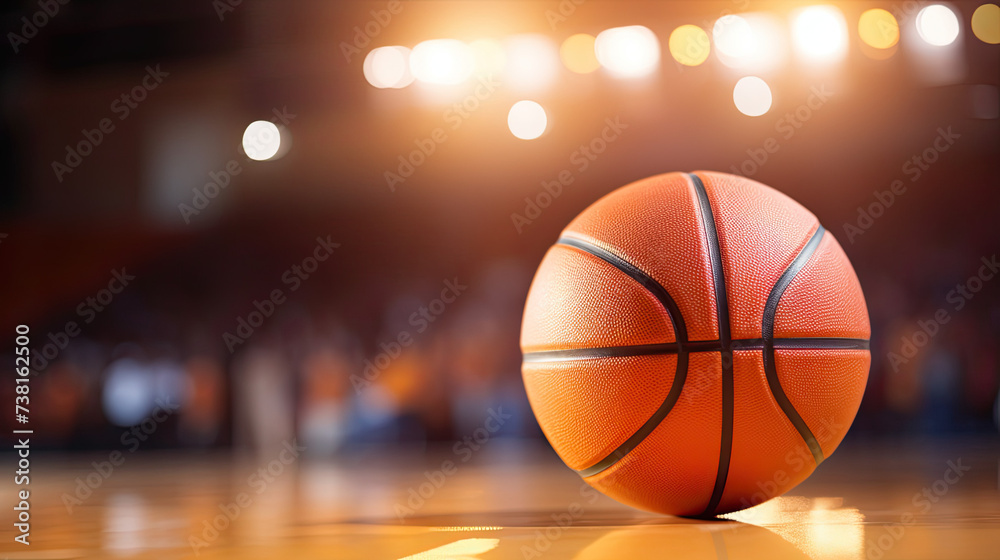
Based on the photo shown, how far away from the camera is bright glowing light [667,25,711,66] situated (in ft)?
20.3

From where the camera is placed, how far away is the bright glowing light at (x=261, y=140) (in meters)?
7.50

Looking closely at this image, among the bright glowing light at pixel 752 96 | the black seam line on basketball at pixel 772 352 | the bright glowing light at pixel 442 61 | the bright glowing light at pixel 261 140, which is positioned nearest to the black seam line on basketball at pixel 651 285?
the black seam line on basketball at pixel 772 352

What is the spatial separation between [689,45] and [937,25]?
69.8 inches

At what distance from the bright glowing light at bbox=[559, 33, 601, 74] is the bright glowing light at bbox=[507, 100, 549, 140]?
590 mm

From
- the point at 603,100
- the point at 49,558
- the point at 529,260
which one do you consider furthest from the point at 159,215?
the point at 49,558

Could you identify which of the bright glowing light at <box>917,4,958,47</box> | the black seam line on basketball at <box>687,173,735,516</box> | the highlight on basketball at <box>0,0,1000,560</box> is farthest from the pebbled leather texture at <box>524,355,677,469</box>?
the bright glowing light at <box>917,4,958,47</box>

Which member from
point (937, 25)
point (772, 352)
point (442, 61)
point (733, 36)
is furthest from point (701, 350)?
point (937, 25)

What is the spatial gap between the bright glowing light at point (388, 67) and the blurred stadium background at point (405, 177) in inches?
0.9

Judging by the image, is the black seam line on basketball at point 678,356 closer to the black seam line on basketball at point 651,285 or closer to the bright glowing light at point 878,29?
the black seam line on basketball at point 651,285

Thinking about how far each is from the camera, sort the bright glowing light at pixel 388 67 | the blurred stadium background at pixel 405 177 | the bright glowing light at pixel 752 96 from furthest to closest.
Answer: the bright glowing light at pixel 752 96, the bright glowing light at pixel 388 67, the blurred stadium background at pixel 405 177

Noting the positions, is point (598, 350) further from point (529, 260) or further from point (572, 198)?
point (529, 260)

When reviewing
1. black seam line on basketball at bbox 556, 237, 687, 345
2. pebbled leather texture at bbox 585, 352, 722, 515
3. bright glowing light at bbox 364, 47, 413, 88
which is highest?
bright glowing light at bbox 364, 47, 413, 88

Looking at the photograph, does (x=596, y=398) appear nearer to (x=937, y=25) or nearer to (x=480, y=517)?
(x=480, y=517)

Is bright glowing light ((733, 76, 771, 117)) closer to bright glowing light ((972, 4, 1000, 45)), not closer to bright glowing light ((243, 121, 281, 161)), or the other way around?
bright glowing light ((972, 4, 1000, 45))
